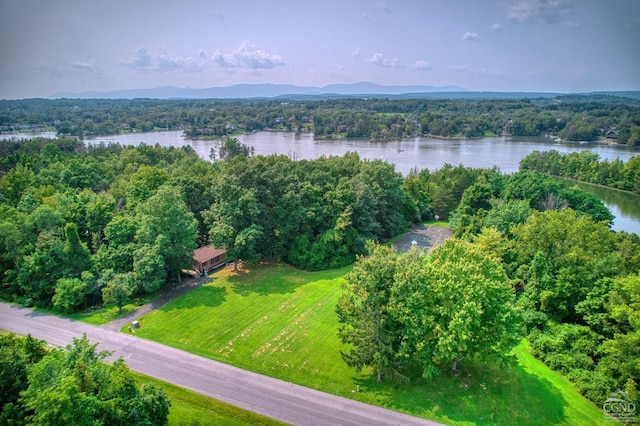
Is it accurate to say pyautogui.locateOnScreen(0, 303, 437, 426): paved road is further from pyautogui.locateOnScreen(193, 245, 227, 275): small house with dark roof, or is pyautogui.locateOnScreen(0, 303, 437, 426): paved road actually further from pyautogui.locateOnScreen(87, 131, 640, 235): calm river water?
pyautogui.locateOnScreen(87, 131, 640, 235): calm river water

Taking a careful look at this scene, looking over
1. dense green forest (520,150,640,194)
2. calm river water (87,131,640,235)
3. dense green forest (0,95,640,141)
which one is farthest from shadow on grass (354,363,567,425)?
dense green forest (0,95,640,141)

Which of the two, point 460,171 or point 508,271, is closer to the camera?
point 508,271

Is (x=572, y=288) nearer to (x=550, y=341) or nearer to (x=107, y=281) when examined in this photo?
(x=550, y=341)

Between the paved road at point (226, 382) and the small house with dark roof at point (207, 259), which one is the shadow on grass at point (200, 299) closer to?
the small house with dark roof at point (207, 259)

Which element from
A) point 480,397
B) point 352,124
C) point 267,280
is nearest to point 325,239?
point 267,280

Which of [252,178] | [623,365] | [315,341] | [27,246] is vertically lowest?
[315,341]

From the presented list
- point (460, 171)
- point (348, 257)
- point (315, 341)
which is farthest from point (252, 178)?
point (460, 171)

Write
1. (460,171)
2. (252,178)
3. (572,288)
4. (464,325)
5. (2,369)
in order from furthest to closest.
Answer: (460,171), (252,178), (572,288), (464,325), (2,369)
